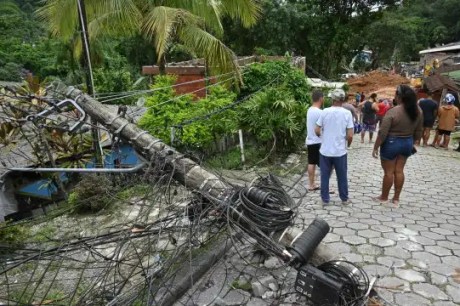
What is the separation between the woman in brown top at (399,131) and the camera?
16.4 feet

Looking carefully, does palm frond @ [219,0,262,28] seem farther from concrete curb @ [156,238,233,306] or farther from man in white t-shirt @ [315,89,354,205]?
concrete curb @ [156,238,233,306]

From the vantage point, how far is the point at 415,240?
4.63 meters

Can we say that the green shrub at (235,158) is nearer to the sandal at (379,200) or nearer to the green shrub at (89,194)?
the green shrub at (89,194)

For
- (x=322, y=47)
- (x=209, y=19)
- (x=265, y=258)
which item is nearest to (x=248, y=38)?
(x=322, y=47)

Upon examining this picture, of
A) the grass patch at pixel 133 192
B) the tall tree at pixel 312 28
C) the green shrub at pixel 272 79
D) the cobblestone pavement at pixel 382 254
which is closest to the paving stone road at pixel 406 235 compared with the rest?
the cobblestone pavement at pixel 382 254

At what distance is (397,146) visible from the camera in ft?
16.8

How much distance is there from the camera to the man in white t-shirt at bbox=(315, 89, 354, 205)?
16.9 feet

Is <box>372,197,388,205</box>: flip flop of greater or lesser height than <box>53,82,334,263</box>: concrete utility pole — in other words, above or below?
below

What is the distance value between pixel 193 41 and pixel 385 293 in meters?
6.64

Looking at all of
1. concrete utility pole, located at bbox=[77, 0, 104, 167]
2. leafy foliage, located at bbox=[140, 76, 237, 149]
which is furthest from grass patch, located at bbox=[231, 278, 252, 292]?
concrete utility pole, located at bbox=[77, 0, 104, 167]

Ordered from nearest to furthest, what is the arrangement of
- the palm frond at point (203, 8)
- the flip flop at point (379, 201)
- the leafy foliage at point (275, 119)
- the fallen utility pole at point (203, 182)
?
1. the fallen utility pole at point (203, 182)
2. the flip flop at point (379, 201)
3. the leafy foliage at point (275, 119)
4. the palm frond at point (203, 8)

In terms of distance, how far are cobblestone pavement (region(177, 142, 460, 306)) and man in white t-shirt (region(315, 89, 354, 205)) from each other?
2.54 feet

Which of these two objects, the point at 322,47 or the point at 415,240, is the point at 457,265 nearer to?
the point at 415,240

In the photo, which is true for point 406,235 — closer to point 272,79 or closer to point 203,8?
point 203,8
